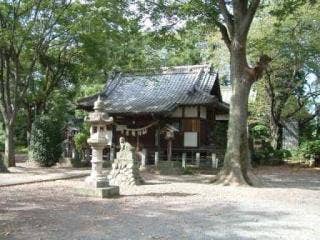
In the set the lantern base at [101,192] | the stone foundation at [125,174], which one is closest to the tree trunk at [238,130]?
the stone foundation at [125,174]

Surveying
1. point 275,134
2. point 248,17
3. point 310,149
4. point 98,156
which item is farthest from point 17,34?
point 275,134

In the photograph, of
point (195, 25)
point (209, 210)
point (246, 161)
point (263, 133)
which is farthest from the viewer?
point (263, 133)

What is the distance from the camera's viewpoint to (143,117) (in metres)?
25.8

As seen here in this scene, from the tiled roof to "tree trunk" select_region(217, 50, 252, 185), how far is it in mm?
7264

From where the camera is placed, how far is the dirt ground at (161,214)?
321 inches

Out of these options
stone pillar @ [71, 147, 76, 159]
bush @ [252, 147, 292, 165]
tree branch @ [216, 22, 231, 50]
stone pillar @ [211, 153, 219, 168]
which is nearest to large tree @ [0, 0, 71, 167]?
stone pillar @ [71, 147, 76, 159]

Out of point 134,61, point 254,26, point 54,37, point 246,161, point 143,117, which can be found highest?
point 254,26

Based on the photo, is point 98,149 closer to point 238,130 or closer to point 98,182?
point 98,182

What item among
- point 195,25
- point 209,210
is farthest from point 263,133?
point 209,210

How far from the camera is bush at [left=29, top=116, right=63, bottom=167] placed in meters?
23.5

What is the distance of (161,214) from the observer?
1017cm

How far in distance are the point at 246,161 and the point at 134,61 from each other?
28.9ft

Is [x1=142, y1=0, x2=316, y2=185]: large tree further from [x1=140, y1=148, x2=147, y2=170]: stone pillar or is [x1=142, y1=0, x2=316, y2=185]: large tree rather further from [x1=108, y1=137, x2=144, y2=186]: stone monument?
[x1=140, y1=148, x2=147, y2=170]: stone pillar

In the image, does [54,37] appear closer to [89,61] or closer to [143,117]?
[89,61]
